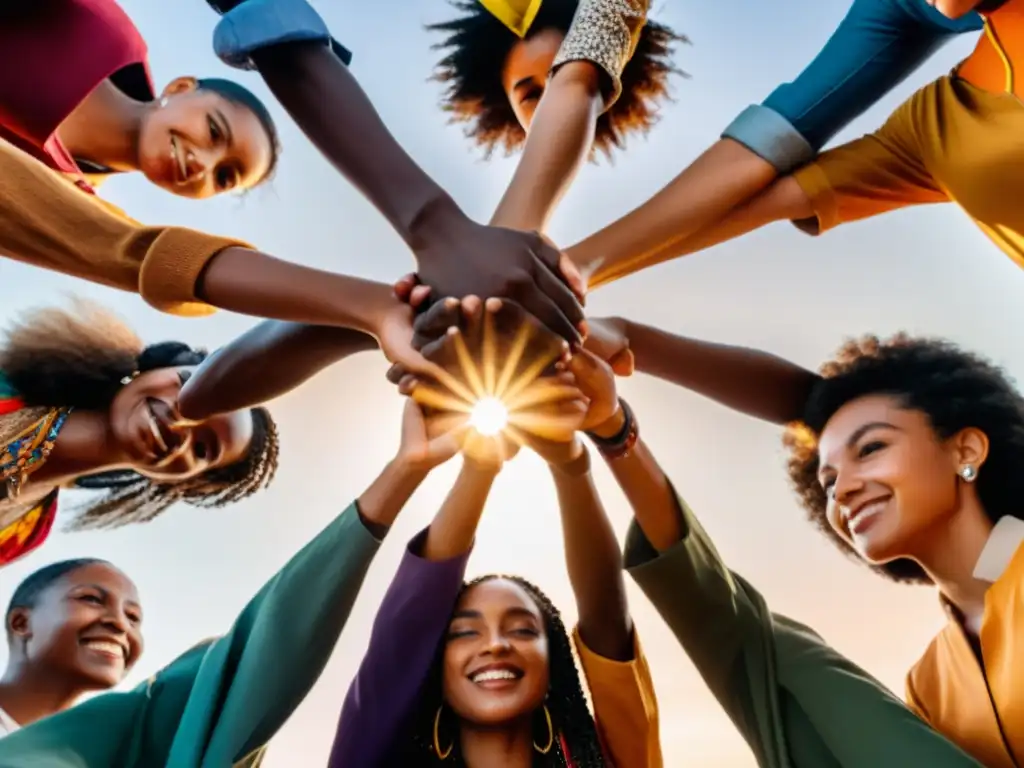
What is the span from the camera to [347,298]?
3.55 feet

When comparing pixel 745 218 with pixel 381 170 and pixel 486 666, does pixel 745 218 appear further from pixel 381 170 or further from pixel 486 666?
pixel 486 666

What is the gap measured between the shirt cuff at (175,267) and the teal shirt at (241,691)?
1.07 ft

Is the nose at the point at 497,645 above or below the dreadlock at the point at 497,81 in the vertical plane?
below

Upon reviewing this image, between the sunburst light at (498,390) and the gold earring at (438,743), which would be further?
the gold earring at (438,743)

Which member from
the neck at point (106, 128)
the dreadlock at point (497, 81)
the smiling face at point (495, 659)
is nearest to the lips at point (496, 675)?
the smiling face at point (495, 659)

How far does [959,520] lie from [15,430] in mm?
1266

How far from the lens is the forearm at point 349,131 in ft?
3.46

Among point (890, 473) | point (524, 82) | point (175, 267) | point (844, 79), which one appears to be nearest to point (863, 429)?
point (890, 473)

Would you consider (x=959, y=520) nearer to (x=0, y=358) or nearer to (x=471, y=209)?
(x=471, y=209)

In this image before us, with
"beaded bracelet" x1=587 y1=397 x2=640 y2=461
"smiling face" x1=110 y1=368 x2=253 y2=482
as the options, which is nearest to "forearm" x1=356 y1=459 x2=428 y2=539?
"beaded bracelet" x1=587 y1=397 x2=640 y2=461

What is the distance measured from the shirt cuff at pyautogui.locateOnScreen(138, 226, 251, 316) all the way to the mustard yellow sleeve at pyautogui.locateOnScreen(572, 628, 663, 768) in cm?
63

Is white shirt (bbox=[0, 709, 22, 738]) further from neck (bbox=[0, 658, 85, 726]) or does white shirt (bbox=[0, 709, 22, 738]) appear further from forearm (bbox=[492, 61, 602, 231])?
forearm (bbox=[492, 61, 602, 231])

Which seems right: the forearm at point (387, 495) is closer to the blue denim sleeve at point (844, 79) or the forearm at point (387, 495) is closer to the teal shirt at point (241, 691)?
the teal shirt at point (241, 691)

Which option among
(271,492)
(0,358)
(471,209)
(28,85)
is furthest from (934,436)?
(0,358)
